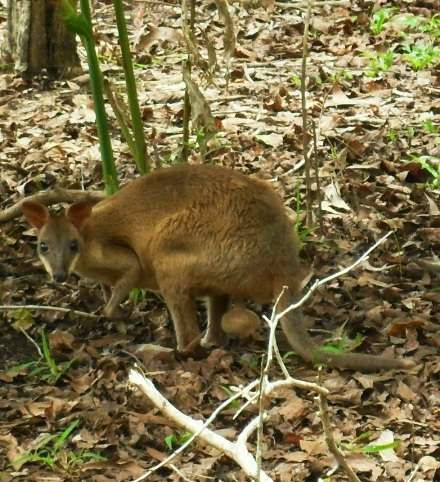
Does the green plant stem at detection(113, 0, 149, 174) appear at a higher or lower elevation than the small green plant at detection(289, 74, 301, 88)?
higher

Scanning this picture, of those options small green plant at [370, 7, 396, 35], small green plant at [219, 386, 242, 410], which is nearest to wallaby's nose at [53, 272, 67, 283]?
small green plant at [219, 386, 242, 410]

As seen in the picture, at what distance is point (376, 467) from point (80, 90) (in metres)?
5.43

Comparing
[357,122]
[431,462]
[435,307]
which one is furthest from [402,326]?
[357,122]

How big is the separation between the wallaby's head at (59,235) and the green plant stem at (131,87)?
0.62 m

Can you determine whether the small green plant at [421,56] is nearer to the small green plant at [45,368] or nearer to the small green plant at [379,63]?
the small green plant at [379,63]

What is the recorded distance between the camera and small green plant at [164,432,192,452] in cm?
496

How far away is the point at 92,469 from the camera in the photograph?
480cm

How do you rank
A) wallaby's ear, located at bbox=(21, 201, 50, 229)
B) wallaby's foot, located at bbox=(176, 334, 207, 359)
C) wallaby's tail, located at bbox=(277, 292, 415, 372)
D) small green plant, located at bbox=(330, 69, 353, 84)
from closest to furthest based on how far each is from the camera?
wallaby's tail, located at bbox=(277, 292, 415, 372) < wallaby's foot, located at bbox=(176, 334, 207, 359) < wallaby's ear, located at bbox=(21, 201, 50, 229) < small green plant, located at bbox=(330, 69, 353, 84)

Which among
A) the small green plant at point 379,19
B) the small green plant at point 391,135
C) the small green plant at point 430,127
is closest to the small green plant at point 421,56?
the small green plant at point 379,19

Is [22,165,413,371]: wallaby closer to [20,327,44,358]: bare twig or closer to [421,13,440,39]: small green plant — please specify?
[20,327,44,358]: bare twig

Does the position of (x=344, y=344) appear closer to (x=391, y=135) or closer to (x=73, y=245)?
(x=73, y=245)

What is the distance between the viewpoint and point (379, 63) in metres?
9.47

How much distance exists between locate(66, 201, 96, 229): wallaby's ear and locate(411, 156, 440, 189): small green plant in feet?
8.42

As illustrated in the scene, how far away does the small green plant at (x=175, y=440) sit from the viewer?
4957 mm
